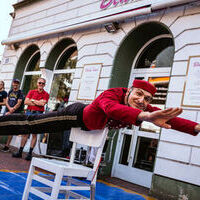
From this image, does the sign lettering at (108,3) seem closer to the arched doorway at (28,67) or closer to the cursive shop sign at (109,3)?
the cursive shop sign at (109,3)

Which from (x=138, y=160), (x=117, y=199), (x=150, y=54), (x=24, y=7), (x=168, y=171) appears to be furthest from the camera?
(x=24, y=7)

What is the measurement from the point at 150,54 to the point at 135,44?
40 centimetres

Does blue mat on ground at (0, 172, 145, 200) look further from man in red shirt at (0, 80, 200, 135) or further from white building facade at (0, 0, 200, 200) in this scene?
man in red shirt at (0, 80, 200, 135)

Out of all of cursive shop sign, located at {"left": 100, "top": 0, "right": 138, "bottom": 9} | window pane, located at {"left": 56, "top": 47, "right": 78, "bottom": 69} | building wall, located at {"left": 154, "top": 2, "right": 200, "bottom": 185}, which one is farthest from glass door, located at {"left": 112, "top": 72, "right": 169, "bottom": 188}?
window pane, located at {"left": 56, "top": 47, "right": 78, "bottom": 69}

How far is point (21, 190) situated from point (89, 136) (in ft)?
4.62

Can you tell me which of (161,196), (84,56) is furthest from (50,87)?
(161,196)

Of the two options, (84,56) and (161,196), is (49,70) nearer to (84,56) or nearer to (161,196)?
(84,56)

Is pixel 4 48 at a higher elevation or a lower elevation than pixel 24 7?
lower

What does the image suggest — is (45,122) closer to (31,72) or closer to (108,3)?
(108,3)

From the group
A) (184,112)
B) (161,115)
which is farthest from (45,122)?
(184,112)

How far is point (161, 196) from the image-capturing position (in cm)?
400

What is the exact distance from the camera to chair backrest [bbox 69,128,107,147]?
7.13ft

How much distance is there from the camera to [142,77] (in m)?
5.54

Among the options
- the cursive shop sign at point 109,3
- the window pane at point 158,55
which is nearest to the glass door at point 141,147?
the window pane at point 158,55
